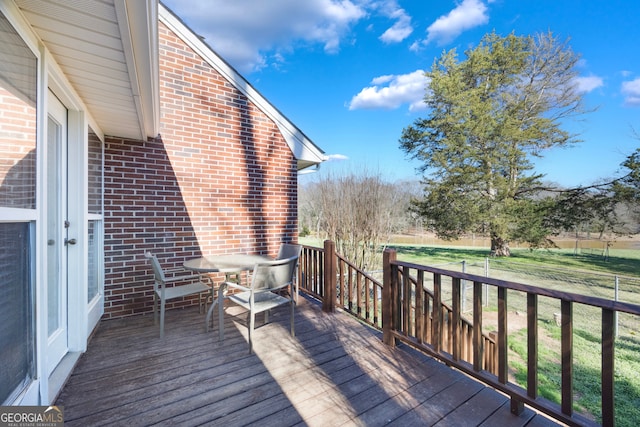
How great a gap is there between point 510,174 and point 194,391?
52.6ft

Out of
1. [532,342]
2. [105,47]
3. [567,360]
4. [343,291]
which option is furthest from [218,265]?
[567,360]

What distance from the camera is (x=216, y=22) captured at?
5512 mm

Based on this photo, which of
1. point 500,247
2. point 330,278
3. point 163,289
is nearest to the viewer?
point 163,289

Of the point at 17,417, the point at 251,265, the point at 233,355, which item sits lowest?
the point at 233,355

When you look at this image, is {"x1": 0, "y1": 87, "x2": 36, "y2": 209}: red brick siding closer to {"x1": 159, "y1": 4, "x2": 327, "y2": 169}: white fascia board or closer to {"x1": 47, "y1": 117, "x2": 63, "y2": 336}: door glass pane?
{"x1": 47, "y1": 117, "x2": 63, "y2": 336}: door glass pane

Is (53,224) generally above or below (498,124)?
below

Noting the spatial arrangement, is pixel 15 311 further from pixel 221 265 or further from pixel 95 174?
pixel 95 174

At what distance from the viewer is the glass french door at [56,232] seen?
2.15m

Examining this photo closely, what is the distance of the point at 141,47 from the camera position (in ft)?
5.27

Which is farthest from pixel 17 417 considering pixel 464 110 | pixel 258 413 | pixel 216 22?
pixel 464 110

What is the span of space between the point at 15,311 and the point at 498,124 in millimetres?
15910

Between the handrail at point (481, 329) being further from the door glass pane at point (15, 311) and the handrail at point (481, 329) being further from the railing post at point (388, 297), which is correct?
the door glass pane at point (15, 311)

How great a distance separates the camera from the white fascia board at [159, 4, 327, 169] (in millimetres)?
3848

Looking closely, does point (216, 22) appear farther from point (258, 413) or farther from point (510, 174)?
point (510, 174)
